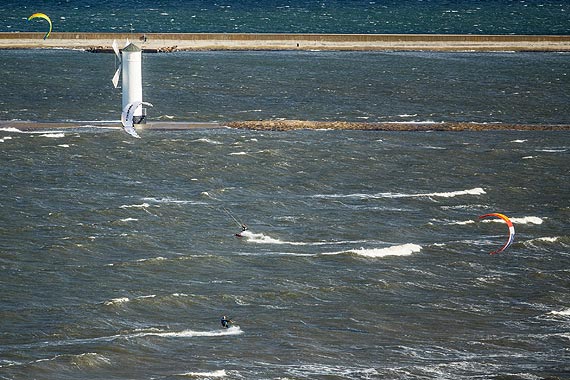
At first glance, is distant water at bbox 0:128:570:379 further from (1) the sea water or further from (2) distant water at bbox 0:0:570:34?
(2) distant water at bbox 0:0:570:34

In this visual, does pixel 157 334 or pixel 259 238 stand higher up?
pixel 259 238

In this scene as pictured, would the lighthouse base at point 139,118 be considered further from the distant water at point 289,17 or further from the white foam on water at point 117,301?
the distant water at point 289,17

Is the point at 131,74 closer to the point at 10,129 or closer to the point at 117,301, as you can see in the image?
the point at 10,129

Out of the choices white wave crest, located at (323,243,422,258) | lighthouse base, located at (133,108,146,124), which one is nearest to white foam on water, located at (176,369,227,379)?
white wave crest, located at (323,243,422,258)

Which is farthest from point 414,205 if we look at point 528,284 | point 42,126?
point 42,126

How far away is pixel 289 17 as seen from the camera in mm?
173875

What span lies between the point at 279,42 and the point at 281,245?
81.8 meters

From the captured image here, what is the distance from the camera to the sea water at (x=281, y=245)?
35.1 metres

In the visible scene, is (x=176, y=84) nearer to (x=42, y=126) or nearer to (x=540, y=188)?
(x=42, y=126)

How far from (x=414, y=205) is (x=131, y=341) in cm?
1974

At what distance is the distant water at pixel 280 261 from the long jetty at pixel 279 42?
58.8 meters

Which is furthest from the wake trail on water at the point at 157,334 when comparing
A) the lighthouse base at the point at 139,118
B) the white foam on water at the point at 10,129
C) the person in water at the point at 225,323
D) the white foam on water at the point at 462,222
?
the lighthouse base at the point at 139,118

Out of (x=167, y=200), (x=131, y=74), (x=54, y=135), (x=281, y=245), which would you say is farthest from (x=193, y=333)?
(x=131, y=74)

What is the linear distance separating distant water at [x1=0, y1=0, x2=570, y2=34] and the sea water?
70.3 meters
